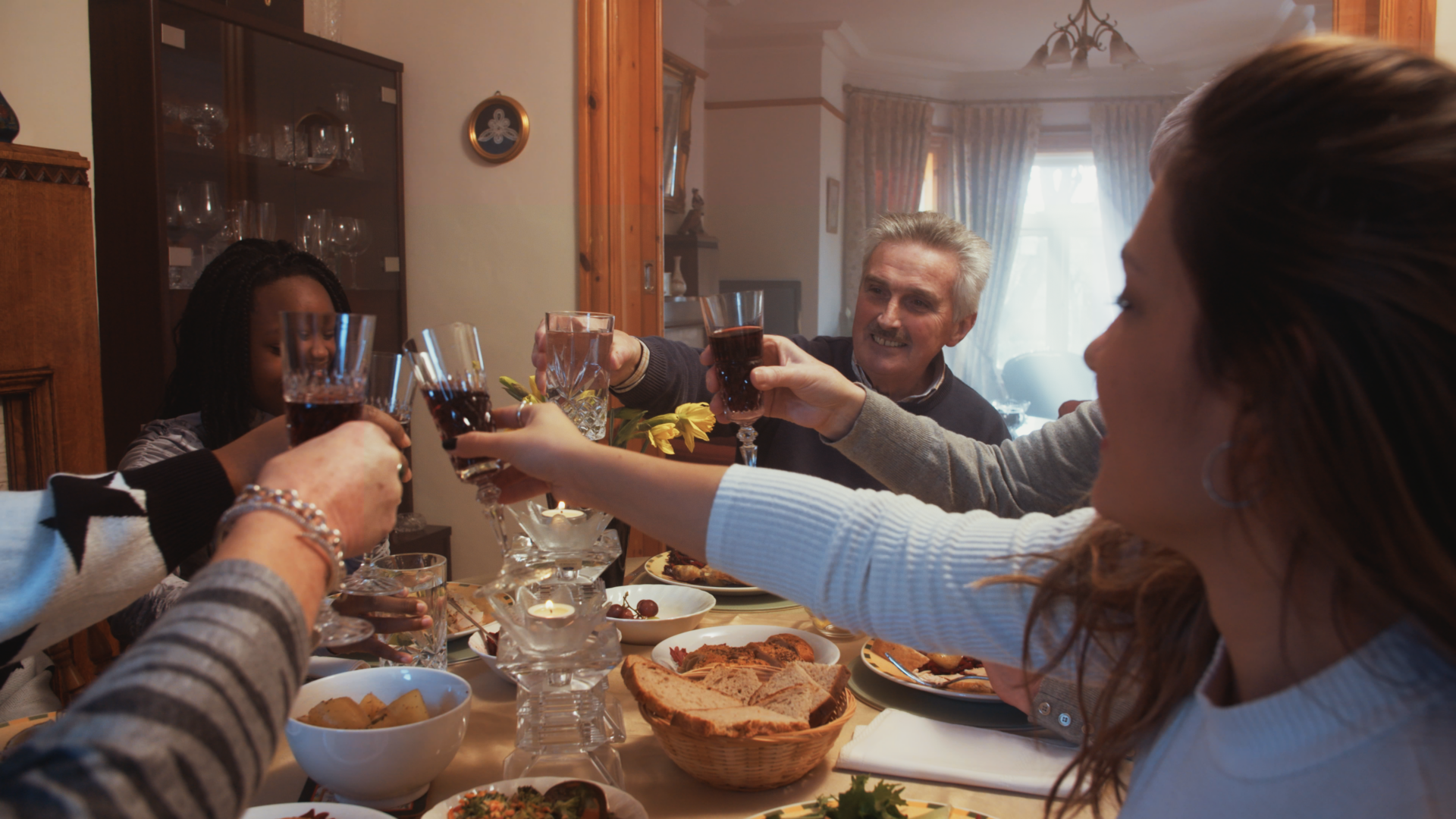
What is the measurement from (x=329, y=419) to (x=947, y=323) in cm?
202

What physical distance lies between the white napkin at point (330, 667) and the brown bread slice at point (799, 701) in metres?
0.65

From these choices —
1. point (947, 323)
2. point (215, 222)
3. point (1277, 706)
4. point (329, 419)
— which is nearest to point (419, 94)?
point (215, 222)

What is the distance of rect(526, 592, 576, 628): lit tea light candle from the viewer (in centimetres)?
114

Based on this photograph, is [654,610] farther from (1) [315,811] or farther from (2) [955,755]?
(1) [315,811]

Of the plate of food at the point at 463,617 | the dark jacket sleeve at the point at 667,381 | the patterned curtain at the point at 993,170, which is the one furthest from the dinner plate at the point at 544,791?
the patterned curtain at the point at 993,170

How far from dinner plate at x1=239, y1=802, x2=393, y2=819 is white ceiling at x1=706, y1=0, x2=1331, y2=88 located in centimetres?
572

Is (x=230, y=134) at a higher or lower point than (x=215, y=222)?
higher

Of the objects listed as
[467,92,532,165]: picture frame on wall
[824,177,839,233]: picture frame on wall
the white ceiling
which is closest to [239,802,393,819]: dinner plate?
[467,92,532,165]: picture frame on wall

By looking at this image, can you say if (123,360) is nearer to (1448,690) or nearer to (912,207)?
(1448,690)

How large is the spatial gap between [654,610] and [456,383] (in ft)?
2.28

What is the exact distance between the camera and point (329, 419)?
3.24 ft

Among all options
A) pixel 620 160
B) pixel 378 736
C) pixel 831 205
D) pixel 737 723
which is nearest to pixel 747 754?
pixel 737 723

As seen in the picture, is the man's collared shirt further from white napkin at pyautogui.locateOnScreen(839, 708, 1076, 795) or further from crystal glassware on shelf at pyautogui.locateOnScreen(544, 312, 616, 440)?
white napkin at pyautogui.locateOnScreen(839, 708, 1076, 795)

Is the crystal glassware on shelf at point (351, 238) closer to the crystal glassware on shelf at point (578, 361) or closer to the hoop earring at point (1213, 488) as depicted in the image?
the crystal glassware on shelf at point (578, 361)
